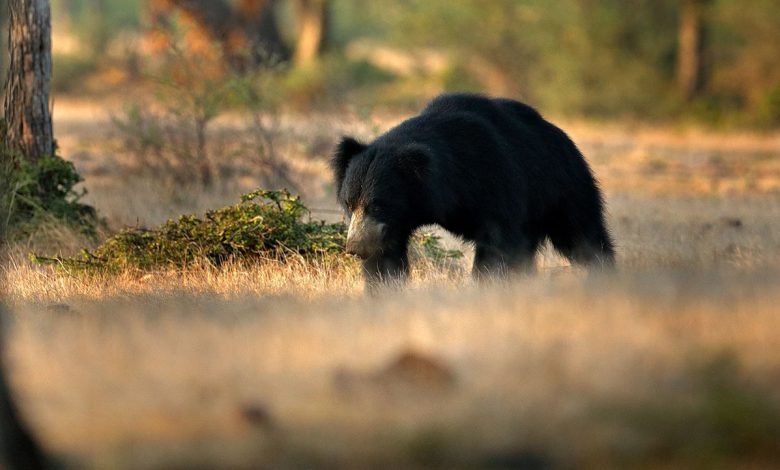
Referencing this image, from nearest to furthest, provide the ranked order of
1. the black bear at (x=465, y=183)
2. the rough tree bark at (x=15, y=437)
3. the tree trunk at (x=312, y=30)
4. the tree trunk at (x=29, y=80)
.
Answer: the rough tree bark at (x=15, y=437) < the black bear at (x=465, y=183) < the tree trunk at (x=29, y=80) < the tree trunk at (x=312, y=30)

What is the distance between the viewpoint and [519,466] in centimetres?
358

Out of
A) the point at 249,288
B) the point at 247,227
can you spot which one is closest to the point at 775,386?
the point at 249,288

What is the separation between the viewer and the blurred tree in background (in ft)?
90.0

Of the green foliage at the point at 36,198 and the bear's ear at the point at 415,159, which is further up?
the bear's ear at the point at 415,159

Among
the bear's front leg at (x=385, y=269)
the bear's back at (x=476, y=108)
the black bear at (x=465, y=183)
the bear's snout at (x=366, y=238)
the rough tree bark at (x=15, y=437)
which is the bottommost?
the rough tree bark at (x=15, y=437)

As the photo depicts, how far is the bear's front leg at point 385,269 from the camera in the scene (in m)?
6.58

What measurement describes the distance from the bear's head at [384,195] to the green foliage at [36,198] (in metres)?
3.25

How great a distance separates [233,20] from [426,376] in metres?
23.3

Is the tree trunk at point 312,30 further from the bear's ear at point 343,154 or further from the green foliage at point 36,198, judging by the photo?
the bear's ear at point 343,154

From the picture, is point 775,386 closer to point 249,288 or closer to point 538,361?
point 538,361

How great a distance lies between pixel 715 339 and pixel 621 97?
999 inches

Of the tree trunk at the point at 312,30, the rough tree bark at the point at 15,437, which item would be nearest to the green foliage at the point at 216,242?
the rough tree bark at the point at 15,437

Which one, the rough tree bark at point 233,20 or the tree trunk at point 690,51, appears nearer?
the rough tree bark at point 233,20

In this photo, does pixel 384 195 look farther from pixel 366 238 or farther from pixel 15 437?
pixel 15 437
